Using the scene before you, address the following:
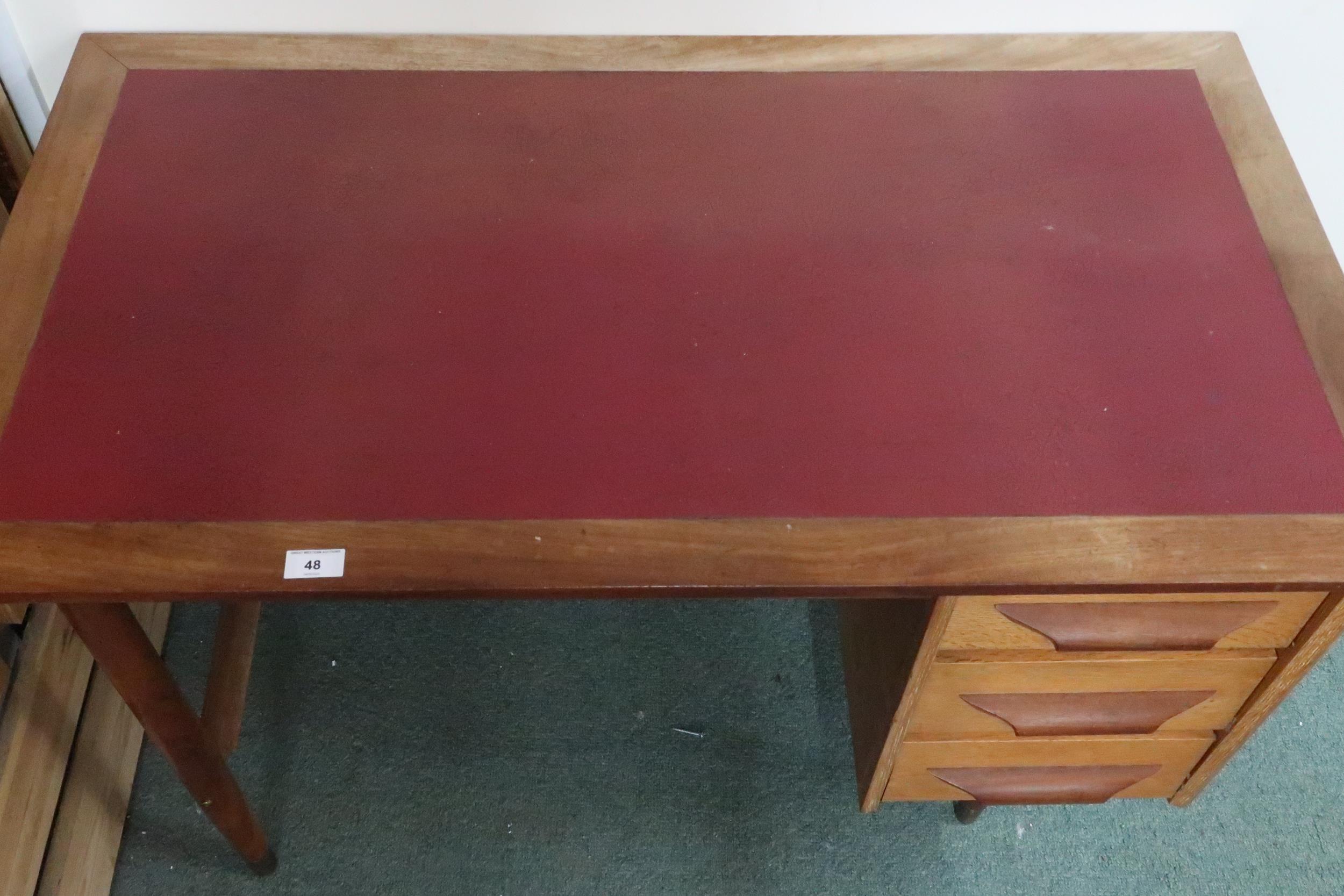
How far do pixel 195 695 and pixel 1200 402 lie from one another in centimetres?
130

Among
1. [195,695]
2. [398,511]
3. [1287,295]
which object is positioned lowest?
[195,695]

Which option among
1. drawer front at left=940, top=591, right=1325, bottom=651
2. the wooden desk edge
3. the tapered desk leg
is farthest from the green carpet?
the wooden desk edge

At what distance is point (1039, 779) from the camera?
1.17 meters

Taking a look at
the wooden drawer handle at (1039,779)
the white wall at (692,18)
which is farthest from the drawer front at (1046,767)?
the white wall at (692,18)

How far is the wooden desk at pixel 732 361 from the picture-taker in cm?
84

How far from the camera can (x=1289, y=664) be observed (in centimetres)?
101

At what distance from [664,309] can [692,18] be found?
0.43 metres

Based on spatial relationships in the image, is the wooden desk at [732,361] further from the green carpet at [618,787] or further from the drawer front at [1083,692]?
the green carpet at [618,787]

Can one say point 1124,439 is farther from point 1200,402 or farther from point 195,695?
point 195,695

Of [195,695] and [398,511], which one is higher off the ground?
[398,511]

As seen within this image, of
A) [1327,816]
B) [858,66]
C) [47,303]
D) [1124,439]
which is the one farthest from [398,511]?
[1327,816]

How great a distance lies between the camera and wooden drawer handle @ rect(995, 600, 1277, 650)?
0.95 metres

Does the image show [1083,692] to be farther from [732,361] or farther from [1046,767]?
[732,361]

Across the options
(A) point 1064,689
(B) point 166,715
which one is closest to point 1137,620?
(A) point 1064,689
